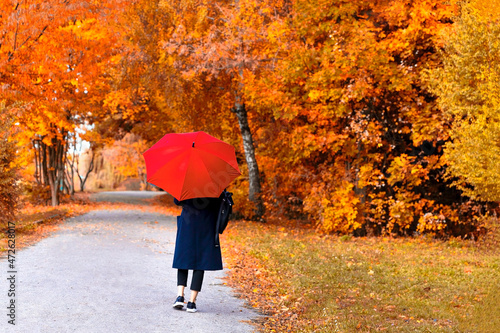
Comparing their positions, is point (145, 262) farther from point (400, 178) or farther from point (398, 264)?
point (400, 178)

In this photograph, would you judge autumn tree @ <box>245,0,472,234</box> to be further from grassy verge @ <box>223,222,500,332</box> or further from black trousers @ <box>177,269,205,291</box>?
black trousers @ <box>177,269,205,291</box>

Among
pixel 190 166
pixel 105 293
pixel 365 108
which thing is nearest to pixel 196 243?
pixel 190 166

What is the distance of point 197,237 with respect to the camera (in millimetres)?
6871

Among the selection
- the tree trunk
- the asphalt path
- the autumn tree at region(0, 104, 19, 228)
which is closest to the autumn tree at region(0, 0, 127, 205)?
the autumn tree at region(0, 104, 19, 228)

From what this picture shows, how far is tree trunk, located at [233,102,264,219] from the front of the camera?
2120 centimetres

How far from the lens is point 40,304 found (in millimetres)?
6547

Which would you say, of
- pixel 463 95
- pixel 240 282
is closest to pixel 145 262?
pixel 240 282

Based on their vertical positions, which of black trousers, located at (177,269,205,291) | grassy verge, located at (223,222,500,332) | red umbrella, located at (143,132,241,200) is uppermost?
red umbrella, located at (143,132,241,200)

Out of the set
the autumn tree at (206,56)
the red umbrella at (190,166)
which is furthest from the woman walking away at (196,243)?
the autumn tree at (206,56)

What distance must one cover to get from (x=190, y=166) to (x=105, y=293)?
7.41 ft

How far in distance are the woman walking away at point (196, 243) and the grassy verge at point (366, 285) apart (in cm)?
105

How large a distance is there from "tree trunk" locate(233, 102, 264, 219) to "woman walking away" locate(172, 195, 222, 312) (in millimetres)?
14327

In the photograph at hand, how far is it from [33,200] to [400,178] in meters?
20.3

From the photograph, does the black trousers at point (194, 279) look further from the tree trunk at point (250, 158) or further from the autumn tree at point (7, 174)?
the tree trunk at point (250, 158)
